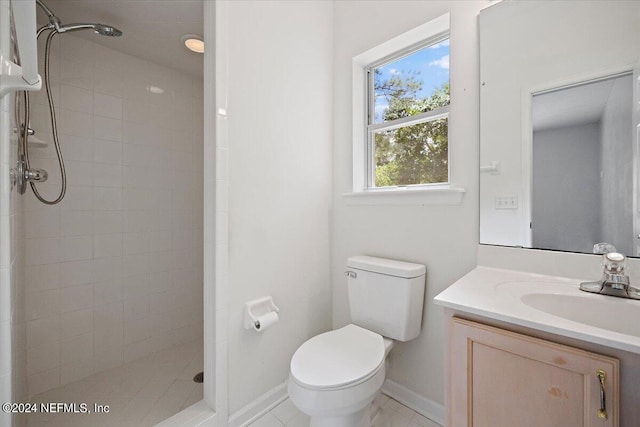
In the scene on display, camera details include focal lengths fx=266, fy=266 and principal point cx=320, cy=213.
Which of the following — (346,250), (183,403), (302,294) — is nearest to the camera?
(183,403)

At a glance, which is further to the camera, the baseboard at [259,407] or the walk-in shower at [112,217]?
the walk-in shower at [112,217]

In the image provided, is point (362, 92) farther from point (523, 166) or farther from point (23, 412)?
point (23, 412)

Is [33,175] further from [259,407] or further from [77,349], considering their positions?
[259,407]

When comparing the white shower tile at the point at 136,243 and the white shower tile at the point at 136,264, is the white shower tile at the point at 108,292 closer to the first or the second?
the white shower tile at the point at 136,264

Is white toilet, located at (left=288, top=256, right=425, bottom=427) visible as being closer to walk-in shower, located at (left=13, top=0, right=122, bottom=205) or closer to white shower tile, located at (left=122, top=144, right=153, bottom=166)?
walk-in shower, located at (left=13, top=0, right=122, bottom=205)

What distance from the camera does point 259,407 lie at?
4.55ft

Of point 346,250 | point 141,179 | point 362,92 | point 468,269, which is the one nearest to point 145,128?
point 141,179

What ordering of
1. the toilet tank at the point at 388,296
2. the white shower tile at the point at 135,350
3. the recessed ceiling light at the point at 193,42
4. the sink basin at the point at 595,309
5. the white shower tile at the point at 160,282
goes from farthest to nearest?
the white shower tile at the point at 160,282 → the white shower tile at the point at 135,350 → the recessed ceiling light at the point at 193,42 → the toilet tank at the point at 388,296 → the sink basin at the point at 595,309

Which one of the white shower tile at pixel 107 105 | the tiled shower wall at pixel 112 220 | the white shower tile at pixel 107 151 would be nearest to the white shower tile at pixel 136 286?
the tiled shower wall at pixel 112 220

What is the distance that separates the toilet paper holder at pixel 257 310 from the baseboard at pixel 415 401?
0.80m

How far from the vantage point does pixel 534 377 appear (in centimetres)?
69

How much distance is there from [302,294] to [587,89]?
64.3 inches

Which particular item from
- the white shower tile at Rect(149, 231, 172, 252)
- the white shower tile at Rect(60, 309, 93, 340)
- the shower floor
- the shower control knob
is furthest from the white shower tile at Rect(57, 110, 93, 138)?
the shower floor

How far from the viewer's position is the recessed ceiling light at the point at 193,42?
1764 mm
